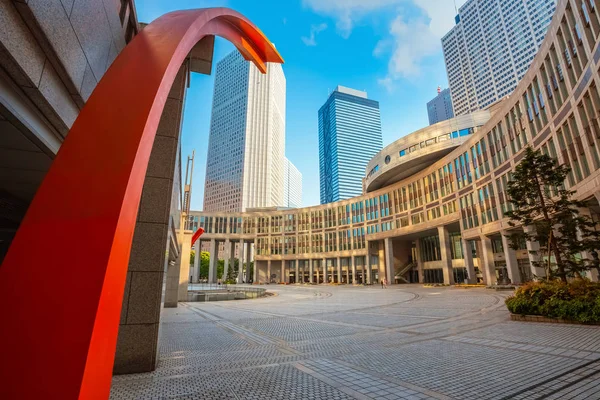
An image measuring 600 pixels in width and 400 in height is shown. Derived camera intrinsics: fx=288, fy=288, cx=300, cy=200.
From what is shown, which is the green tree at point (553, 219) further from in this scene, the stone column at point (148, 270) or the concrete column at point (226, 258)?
the concrete column at point (226, 258)

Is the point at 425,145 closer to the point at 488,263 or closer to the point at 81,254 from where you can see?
the point at 488,263

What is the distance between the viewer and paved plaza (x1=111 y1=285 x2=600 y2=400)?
467 centimetres

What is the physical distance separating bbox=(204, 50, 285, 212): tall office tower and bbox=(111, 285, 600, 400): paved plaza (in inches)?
6022

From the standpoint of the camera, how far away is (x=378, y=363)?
6.21 metres

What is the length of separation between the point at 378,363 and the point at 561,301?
9.20 meters

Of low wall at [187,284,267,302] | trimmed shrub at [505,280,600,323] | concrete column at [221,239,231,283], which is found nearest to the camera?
trimmed shrub at [505,280,600,323]

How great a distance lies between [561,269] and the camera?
1376 cm

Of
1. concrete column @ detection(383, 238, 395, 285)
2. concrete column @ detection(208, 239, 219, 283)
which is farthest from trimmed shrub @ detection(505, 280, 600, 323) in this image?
concrete column @ detection(208, 239, 219, 283)

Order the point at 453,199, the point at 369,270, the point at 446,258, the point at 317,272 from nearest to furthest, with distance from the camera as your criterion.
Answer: the point at 453,199, the point at 446,258, the point at 369,270, the point at 317,272

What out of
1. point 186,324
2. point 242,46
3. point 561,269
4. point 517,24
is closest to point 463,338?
point 561,269

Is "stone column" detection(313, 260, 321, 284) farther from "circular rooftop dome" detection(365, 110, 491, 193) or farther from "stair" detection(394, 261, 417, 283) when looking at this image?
"circular rooftop dome" detection(365, 110, 491, 193)

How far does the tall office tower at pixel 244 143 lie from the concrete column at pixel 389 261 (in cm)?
11027

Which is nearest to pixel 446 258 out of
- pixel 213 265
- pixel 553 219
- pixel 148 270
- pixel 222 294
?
pixel 553 219

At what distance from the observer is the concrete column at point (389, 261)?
57531mm
